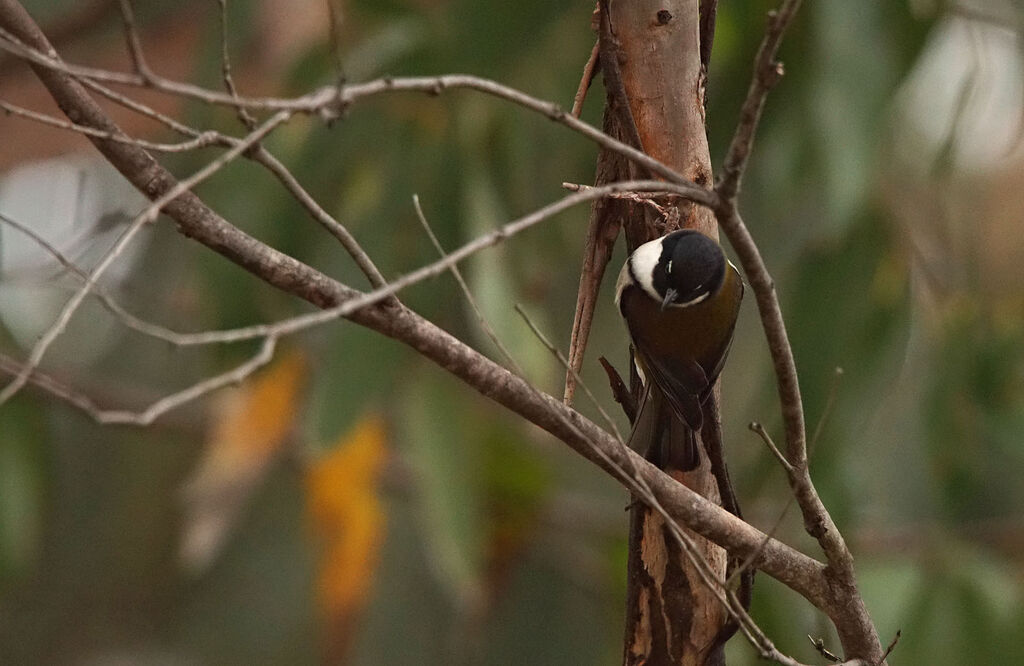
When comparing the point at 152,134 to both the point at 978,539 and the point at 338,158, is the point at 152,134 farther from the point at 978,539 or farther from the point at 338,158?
the point at 978,539

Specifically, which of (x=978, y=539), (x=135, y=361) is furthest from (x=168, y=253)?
(x=978, y=539)

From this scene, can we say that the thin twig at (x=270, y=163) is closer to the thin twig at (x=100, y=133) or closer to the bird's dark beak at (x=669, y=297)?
the thin twig at (x=100, y=133)

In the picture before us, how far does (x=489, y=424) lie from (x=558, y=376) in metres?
0.27

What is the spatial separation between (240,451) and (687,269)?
2.61m

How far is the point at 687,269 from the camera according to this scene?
54.8 inches

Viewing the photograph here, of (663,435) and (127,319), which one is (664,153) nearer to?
(663,435)

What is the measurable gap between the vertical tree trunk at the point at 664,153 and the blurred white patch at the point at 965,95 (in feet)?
3.63

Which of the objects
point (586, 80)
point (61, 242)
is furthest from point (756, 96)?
point (61, 242)

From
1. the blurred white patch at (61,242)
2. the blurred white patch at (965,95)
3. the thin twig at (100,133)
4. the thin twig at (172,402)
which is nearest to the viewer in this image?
the thin twig at (172,402)

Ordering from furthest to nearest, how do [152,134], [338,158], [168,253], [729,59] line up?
[168,253] < [152,134] < [338,158] < [729,59]

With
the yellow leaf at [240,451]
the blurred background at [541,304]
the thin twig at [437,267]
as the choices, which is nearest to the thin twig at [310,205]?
the thin twig at [437,267]

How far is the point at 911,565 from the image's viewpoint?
10.7 feet

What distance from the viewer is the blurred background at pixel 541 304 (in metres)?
2.73

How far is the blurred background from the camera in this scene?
2.73 m
